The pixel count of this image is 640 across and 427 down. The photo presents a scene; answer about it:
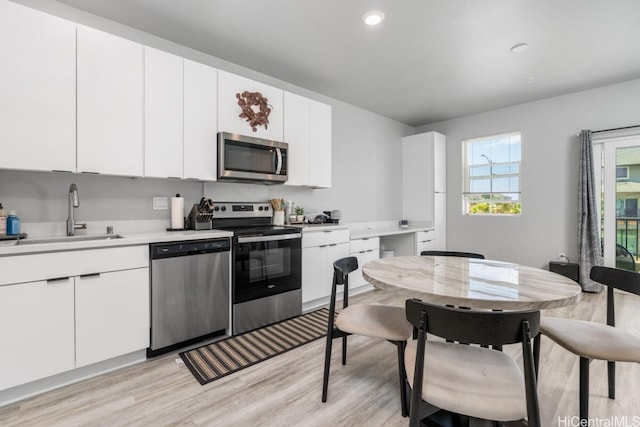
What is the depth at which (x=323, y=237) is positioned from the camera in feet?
11.2

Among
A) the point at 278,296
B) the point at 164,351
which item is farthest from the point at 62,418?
the point at 278,296

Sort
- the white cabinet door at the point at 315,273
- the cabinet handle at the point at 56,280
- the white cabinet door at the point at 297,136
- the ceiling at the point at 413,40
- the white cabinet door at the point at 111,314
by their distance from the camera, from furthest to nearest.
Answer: the white cabinet door at the point at 297,136
the white cabinet door at the point at 315,273
the ceiling at the point at 413,40
the white cabinet door at the point at 111,314
the cabinet handle at the point at 56,280

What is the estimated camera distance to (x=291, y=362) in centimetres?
223

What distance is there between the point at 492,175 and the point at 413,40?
126 inches

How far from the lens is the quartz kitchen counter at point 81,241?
1724 millimetres

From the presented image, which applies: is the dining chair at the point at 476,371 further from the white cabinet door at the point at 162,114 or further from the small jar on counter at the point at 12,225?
the small jar on counter at the point at 12,225

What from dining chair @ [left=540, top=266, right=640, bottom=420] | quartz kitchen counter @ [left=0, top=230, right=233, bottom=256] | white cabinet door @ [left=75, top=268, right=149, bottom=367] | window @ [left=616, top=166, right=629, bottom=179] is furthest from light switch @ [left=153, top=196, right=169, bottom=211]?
window @ [left=616, top=166, right=629, bottom=179]

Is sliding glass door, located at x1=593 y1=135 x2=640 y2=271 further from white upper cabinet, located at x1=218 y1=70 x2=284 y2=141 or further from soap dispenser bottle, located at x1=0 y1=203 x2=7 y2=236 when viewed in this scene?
soap dispenser bottle, located at x1=0 y1=203 x2=7 y2=236

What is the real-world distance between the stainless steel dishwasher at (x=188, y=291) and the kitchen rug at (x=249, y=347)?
170 millimetres

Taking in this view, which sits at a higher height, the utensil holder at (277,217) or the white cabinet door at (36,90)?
the white cabinet door at (36,90)

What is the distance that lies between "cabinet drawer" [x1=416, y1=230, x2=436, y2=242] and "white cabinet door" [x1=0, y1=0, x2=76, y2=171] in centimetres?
442

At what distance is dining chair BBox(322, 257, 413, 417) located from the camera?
64.5 inches

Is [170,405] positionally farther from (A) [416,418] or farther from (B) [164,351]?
(A) [416,418]

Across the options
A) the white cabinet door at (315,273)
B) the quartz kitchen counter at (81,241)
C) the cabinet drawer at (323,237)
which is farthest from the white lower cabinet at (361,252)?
the quartz kitchen counter at (81,241)
